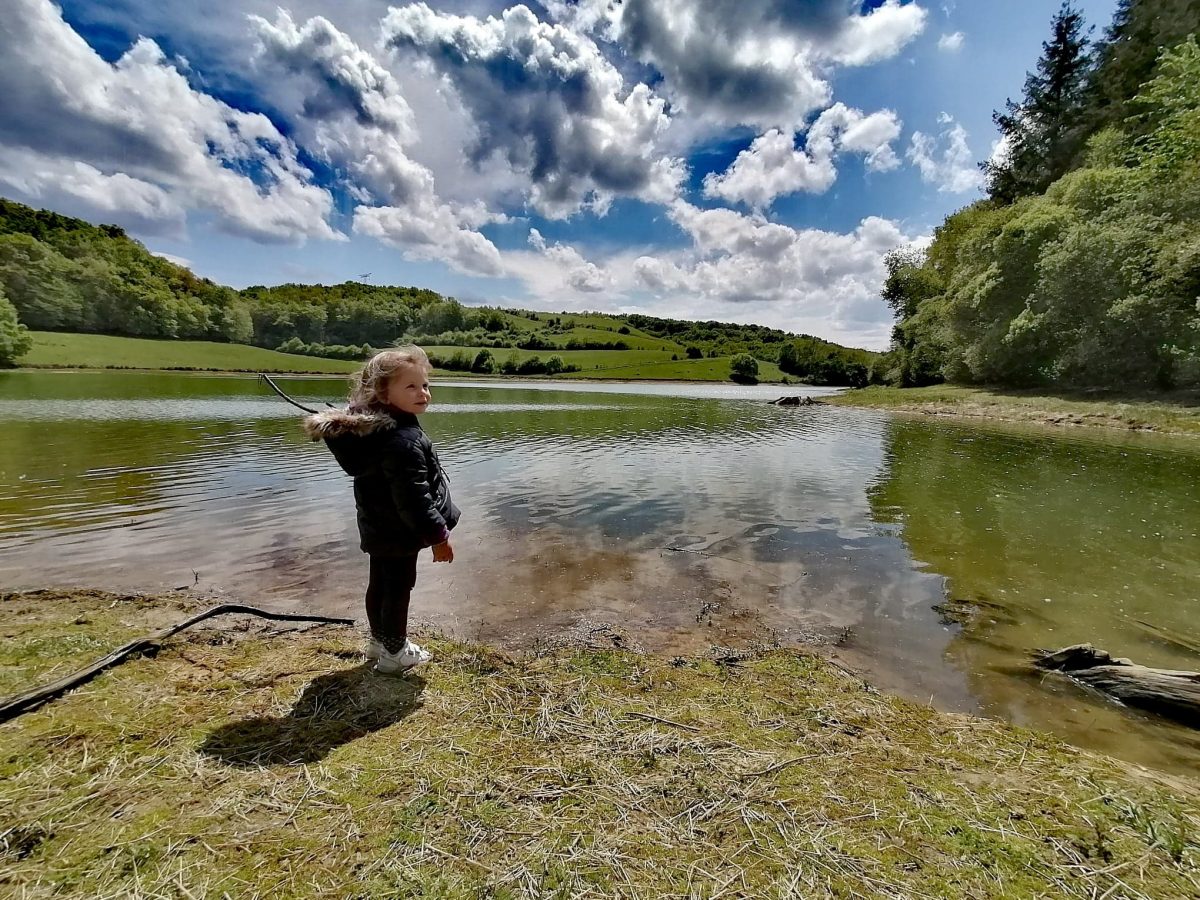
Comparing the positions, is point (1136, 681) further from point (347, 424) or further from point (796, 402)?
point (796, 402)

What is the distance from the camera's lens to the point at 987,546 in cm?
1114

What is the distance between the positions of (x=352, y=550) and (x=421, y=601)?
10.00 ft

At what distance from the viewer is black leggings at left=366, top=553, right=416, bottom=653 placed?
15.7 ft

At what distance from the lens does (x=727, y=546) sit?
36.3 feet

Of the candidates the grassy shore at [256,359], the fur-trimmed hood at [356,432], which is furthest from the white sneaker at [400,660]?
the grassy shore at [256,359]

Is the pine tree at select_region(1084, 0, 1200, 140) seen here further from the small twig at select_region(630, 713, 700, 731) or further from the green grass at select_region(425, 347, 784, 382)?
the green grass at select_region(425, 347, 784, 382)

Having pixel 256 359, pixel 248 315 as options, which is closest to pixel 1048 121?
pixel 256 359

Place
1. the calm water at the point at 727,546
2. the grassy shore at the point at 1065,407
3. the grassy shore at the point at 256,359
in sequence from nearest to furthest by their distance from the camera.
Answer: the calm water at the point at 727,546 → the grassy shore at the point at 1065,407 → the grassy shore at the point at 256,359

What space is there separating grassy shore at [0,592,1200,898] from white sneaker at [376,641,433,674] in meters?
0.17

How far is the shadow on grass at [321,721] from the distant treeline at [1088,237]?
1568 inches

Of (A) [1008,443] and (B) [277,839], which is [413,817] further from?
(A) [1008,443]

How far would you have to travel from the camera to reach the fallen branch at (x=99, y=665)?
148 inches

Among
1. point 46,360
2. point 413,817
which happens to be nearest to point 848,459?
point 413,817

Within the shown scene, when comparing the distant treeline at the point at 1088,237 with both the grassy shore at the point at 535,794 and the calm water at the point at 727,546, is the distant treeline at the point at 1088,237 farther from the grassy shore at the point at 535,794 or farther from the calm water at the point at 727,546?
the grassy shore at the point at 535,794
